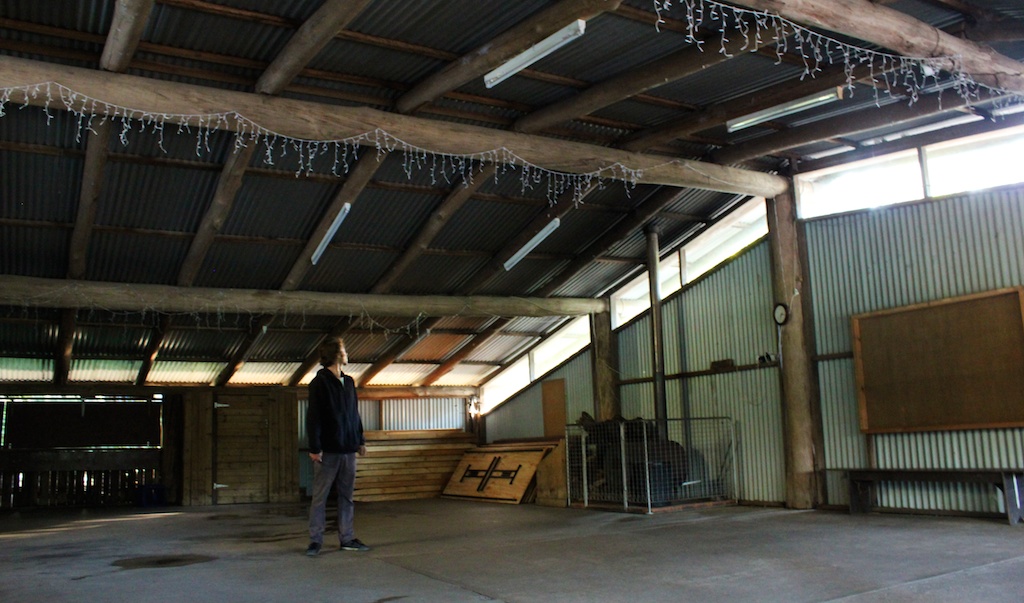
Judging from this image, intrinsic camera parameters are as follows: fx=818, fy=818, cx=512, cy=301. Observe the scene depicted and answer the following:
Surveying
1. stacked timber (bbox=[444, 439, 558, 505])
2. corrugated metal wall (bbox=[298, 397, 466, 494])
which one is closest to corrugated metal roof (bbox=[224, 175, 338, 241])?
stacked timber (bbox=[444, 439, 558, 505])

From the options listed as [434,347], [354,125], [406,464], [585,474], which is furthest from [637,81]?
[406,464]

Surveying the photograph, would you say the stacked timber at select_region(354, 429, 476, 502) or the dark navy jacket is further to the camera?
the stacked timber at select_region(354, 429, 476, 502)

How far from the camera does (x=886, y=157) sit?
394 inches

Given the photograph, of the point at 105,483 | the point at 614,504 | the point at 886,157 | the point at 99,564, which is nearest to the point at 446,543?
the point at 99,564

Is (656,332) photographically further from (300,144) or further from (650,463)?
(300,144)

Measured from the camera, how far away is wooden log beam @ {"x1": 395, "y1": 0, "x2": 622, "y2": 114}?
6.30 m

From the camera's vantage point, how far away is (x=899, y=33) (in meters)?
6.70

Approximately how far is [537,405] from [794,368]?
6.49 m

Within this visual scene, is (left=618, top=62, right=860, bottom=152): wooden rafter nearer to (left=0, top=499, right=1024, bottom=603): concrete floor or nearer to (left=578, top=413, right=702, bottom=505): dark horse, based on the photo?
(left=578, top=413, right=702, bottom=505): dark horse

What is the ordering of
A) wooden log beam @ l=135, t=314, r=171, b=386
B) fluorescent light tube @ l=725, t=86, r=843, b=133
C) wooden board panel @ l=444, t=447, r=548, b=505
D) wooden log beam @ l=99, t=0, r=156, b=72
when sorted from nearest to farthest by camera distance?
wooden log beam @ l=99, t=0, r=156, b=72 → fluorescent light tube @ l=725, t=86, r=843, b=133 → wooden log beam @ l=135, t=314, r=171, b=386 → wooden board panel @ l=444, t=447, r=548, b=505

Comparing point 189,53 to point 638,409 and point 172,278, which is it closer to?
point 172,278

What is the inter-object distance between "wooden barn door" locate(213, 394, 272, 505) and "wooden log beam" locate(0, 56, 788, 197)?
31.1 ft

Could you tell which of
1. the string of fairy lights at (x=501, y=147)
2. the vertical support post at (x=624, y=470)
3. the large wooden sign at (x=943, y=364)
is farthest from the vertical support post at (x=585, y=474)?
the large wooden sign at (x=943, y=364)

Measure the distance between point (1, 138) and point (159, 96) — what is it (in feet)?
7.84
